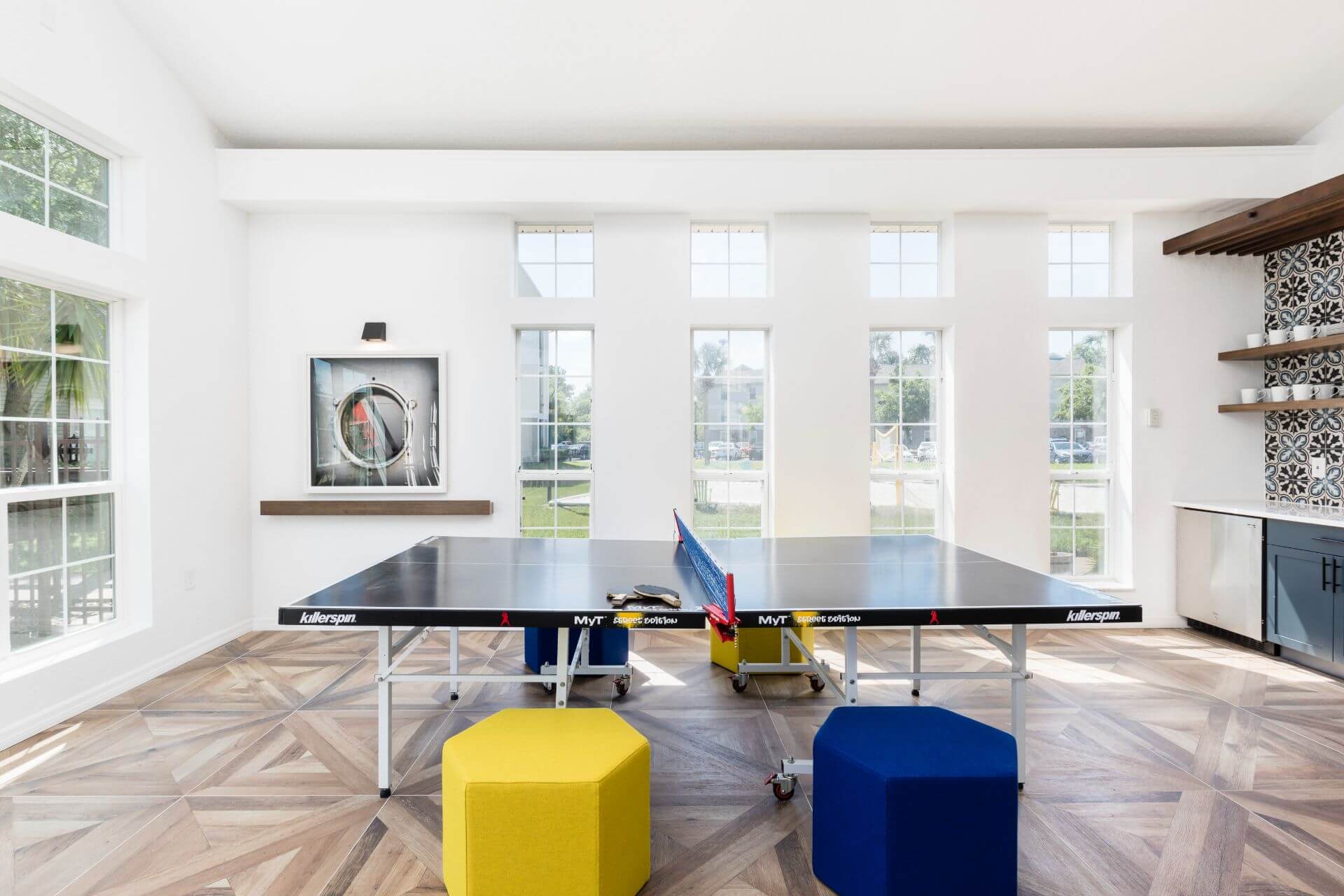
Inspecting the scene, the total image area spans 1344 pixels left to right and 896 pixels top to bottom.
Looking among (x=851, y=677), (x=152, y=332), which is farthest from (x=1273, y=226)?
(x=152, y=332)

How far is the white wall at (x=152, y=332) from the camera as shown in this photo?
2.98 meters

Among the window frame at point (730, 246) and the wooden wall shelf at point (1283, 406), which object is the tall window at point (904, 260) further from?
the wooden wall shelf at point (1283, 406)

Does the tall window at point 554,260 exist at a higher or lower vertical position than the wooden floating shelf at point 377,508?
higher

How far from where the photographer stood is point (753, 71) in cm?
382

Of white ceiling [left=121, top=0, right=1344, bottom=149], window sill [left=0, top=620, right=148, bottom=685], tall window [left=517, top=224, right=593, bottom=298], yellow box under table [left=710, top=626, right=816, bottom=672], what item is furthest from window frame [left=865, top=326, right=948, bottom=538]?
window sill [left=0, top=620, right=148, bottom=685]

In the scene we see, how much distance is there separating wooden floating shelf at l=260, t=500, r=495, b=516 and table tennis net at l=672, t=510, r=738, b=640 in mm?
2516

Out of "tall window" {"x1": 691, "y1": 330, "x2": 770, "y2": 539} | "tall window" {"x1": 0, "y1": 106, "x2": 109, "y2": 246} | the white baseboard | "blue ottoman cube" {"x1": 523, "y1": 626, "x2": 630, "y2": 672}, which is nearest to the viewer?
the white baseboard

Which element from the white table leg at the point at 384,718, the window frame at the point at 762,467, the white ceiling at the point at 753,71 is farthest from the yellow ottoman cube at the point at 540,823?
the white ceiling at the point at 753,71

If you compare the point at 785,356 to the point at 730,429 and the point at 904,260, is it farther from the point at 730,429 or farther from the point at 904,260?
the point at 904,260

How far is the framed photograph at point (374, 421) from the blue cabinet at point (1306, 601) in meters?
5.54

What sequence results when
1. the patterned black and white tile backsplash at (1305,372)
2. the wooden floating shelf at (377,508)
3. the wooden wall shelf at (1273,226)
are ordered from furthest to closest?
the wooden floating shelf at (377,508) → the patterned black and white tile backsplash at (1305,372) → the wooden wall shelf at (1273,226)

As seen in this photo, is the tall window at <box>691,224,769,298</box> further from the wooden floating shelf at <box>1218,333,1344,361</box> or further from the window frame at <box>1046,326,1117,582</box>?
the wooden floating shelf at <box>1218,333,1344,361</box>

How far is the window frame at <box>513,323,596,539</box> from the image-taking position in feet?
15.3

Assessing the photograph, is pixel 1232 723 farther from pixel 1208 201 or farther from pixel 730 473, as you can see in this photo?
A: pixel 1208 201
